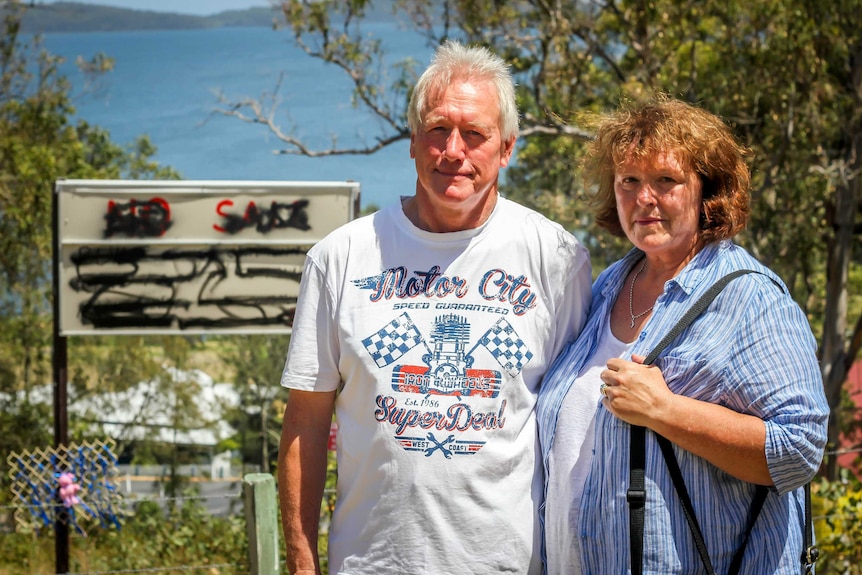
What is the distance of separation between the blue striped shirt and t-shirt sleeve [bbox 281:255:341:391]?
635 millimetres

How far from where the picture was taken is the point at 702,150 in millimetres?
2211

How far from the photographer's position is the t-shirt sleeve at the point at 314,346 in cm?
238

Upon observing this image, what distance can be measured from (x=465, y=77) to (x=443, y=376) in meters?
0.69

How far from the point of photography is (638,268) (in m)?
2.47

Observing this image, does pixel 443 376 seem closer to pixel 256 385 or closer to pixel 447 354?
pixel 447 354

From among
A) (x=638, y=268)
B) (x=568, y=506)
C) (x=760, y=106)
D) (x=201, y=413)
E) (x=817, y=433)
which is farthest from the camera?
(x=201, y=413)

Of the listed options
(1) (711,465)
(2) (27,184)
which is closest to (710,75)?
(2) (27,184)

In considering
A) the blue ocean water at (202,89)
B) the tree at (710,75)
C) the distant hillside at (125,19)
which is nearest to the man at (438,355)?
the tree at (710,75)

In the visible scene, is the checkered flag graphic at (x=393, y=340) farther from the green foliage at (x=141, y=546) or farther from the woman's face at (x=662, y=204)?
the green foliage at (x=141, y=546)

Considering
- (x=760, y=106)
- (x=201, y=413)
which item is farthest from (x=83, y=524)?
(x=760, y=106)

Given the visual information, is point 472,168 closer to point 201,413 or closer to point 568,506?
point 568,506

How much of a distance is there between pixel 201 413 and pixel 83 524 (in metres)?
3.84

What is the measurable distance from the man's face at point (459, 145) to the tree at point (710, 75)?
6306mm

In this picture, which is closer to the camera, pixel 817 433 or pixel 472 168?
pixel 817 433
